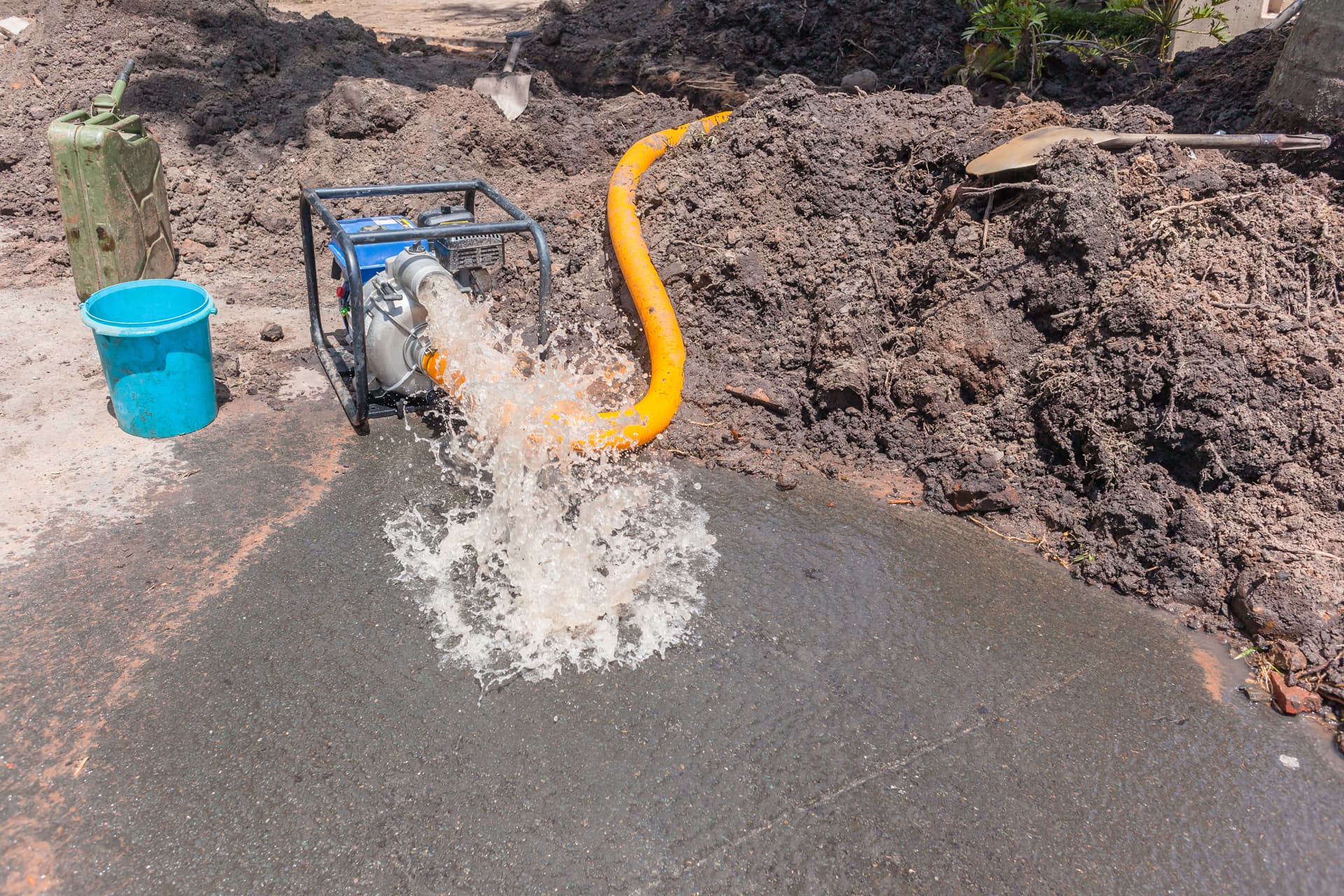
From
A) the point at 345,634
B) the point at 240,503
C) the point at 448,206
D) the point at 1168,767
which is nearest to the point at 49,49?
the point at 448,206

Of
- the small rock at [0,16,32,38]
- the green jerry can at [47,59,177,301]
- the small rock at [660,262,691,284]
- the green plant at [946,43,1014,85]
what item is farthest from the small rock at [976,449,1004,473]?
the small rock at [0,16,32,38]

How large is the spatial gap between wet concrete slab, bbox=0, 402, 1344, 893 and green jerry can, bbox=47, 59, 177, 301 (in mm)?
2661

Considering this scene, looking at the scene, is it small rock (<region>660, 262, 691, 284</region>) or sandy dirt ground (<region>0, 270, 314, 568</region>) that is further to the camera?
small rock (<region>660, 262, 691, 284</region>)

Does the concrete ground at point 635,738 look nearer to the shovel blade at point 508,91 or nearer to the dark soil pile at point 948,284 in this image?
the dark soil pile at point 948,284

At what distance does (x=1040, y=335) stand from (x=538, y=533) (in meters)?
2.74

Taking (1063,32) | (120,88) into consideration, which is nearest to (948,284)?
(1063,32)

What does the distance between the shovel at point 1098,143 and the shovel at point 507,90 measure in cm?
375

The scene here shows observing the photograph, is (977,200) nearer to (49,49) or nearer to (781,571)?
(781,571)

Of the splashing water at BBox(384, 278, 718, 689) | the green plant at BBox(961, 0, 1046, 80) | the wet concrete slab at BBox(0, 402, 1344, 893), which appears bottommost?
the wet concrete slab at BBox(0, 402, 1344, 893)

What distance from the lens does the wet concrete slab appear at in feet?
8.14

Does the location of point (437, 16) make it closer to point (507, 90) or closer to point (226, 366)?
point (507, 90)

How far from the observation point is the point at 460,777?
2.68 m

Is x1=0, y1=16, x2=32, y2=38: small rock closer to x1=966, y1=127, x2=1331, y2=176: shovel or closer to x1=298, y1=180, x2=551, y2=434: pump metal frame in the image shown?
x1=298, y1=180, x2=551, y2=434: pump metal frame

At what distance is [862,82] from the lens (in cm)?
659
